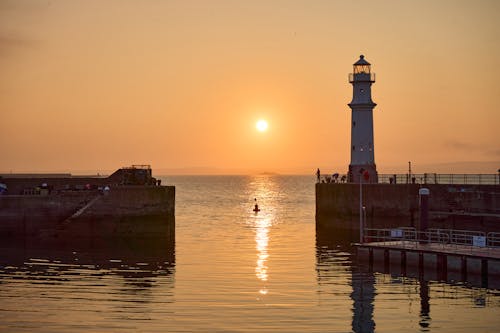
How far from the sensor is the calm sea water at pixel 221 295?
3488 centimetres

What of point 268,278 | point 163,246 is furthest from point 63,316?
point 163,246

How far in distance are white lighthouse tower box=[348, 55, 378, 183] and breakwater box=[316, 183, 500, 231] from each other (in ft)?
11.9

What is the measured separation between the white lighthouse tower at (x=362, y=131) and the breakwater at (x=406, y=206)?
3617 millimetres

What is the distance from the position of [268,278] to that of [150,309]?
10911 millimetres

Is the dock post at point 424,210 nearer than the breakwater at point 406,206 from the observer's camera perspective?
Yes

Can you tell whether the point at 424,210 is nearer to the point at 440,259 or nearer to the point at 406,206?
the point at 440,259

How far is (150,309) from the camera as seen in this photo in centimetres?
3778

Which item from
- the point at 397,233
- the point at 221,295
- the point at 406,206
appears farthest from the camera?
the point at 406,206

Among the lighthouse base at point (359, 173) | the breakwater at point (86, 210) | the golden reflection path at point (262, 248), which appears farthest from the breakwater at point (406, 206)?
the breakwater at point (86, 210)

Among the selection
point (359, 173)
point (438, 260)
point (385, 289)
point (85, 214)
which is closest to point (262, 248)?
point (85, 214)

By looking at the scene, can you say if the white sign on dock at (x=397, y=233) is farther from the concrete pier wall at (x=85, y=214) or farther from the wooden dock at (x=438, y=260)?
the concrete pier wall at (x=85, y=214)

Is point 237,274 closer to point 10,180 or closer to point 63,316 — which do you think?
point 63,316

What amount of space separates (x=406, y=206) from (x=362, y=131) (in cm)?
1116

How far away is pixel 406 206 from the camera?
247 ft
